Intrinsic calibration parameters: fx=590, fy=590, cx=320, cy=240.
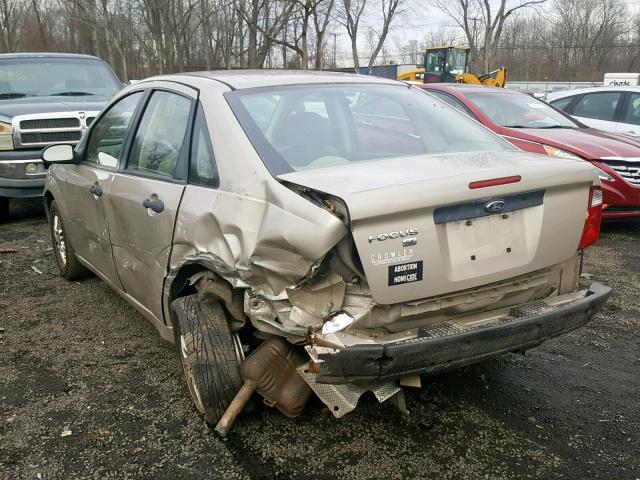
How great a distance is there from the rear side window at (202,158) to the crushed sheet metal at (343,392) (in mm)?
1012

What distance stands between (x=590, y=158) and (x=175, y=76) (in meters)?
4.68

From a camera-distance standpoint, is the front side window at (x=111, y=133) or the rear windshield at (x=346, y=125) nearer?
the rear windshield at (x=346, y=125)

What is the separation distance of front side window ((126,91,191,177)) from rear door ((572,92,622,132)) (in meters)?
7.74

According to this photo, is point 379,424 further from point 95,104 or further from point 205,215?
point 95,104

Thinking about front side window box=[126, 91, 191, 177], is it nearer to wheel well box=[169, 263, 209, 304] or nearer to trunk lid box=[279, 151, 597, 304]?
wheel well box=[169, 263, 209, 304]

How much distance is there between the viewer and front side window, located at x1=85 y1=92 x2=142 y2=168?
3.80 m

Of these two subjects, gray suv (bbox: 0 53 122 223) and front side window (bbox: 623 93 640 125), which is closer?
gray suv (bbox: 0 53 122 223)

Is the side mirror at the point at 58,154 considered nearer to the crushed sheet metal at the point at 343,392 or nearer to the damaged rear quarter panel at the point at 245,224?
the damaged rear quarter panel at the point at 245,224

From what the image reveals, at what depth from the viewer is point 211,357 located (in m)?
2.73

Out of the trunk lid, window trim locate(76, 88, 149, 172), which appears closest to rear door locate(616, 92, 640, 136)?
the trunk lid

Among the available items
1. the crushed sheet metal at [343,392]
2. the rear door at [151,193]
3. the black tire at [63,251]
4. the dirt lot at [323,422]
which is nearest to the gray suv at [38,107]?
the black tire at [63,251]

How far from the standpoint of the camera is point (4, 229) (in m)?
7.41

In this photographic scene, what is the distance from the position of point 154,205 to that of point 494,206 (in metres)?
1.75

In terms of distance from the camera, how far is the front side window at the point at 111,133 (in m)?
3.80
